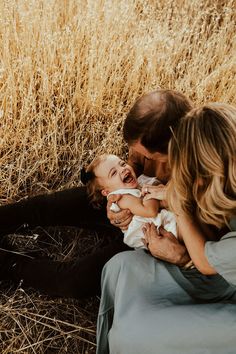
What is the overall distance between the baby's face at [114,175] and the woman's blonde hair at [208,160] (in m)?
0.49

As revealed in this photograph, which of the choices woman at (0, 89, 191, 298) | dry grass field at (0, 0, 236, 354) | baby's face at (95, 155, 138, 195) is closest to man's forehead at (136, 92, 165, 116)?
woman at (0, 89, 191, 298)

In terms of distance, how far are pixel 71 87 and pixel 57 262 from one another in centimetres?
139

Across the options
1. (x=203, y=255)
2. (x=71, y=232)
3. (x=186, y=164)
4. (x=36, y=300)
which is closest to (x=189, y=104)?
(x=186, y=164)

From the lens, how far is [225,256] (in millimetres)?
1899

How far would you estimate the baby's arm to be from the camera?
2301mm

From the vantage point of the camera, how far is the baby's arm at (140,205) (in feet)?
7.55

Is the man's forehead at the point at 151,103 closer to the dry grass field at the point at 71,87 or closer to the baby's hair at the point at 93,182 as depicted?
the baby's hair at the point at 93,182

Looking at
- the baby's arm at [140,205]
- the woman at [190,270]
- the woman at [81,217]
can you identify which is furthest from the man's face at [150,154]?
the woman at [190,270]

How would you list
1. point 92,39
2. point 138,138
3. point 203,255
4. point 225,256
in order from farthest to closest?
point 92,39 < point 138,138 < point 203,255 < point 225,256

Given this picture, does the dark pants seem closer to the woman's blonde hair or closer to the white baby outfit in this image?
the white baby outfit

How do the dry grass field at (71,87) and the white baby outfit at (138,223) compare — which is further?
the dry grass field at (71,87)

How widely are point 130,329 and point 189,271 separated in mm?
394

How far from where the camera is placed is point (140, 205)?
7.68 feet

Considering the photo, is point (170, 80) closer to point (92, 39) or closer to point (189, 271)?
point (92, 39)
